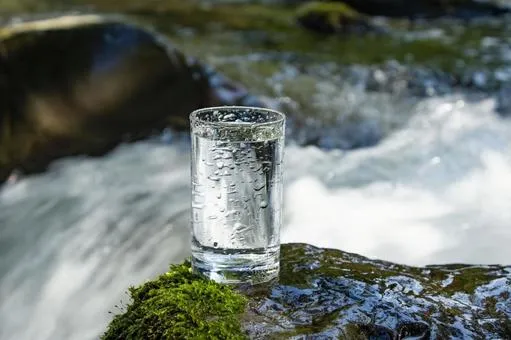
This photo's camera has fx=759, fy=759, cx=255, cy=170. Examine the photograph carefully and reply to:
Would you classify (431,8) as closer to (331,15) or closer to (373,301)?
(331,15)

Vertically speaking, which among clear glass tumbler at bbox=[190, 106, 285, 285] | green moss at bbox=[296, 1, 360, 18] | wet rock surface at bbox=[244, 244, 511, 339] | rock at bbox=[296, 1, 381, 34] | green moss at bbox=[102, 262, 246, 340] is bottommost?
rock at bbox=[296, 1, 381, 34]

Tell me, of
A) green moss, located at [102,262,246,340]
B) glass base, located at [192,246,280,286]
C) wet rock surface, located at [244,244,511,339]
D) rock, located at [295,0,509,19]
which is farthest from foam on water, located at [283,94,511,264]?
rock, located at [295,0,509,19]

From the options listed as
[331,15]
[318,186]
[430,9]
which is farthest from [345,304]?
[430,9]

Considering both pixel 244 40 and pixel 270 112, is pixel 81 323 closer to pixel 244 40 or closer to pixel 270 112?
pixel 270 112

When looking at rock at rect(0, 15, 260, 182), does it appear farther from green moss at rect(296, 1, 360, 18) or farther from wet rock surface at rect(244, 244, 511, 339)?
green moss at rect(296, 1, 360, 18)

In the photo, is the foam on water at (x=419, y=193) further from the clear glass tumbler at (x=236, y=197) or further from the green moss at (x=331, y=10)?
the green moss at (x=331, y=10)

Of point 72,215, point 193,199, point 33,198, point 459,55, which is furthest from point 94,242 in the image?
point 459,55
